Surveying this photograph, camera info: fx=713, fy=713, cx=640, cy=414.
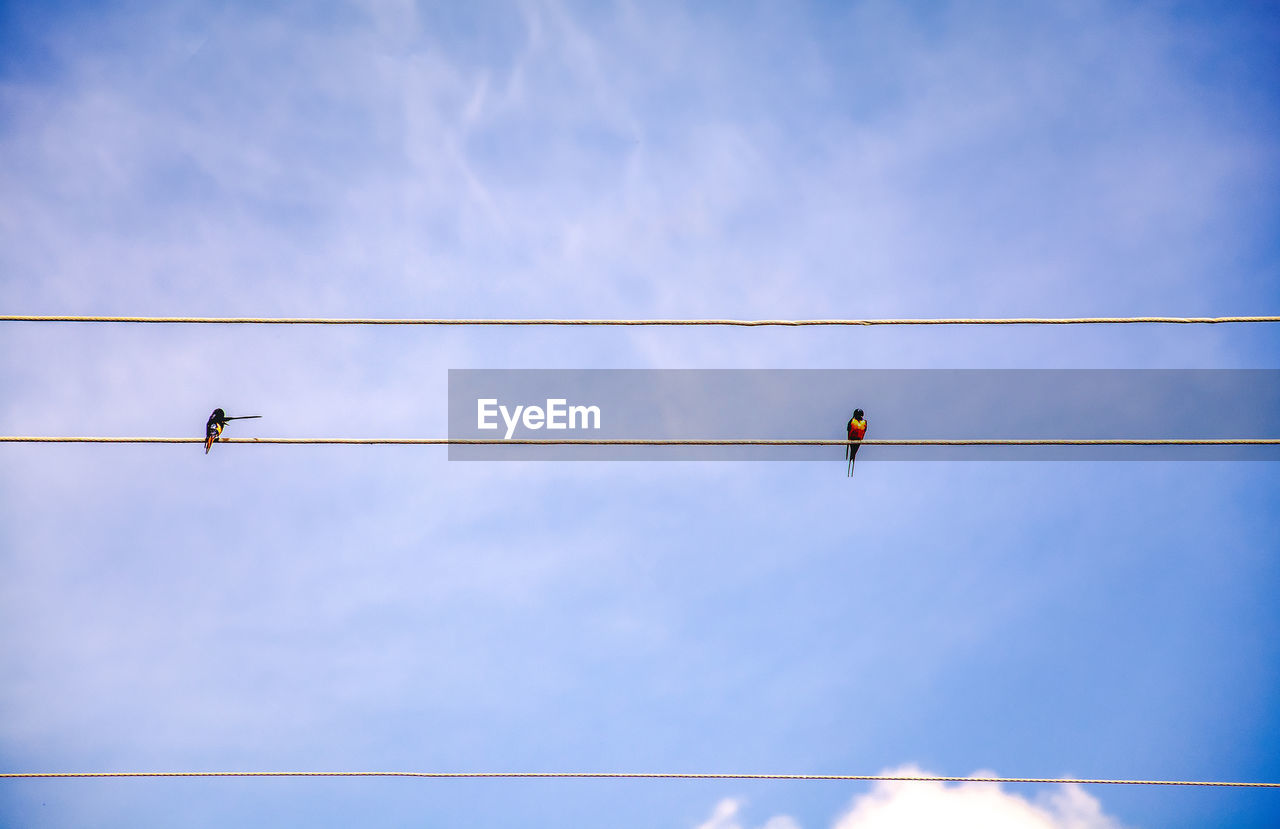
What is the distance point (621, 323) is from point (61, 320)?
504cm

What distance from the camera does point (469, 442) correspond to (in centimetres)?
658

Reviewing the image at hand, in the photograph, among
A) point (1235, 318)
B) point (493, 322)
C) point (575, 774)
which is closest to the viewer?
point (1235, 318)

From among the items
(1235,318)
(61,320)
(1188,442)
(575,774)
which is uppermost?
(61,320)

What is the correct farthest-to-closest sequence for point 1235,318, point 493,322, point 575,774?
point 575,774 → point 493,322 → point 1235,318

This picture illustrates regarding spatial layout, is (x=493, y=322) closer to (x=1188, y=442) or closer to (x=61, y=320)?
(x=61, y=320)

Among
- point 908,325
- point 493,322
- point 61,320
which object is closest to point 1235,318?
point 908,325

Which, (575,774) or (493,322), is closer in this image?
(493,322)

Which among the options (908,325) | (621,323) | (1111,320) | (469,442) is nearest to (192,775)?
(469,442)

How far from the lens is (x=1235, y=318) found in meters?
5.96

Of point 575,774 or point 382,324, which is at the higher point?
point 382,324

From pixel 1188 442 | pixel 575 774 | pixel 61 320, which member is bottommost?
pixel 575 774

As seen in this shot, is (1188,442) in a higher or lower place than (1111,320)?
lower

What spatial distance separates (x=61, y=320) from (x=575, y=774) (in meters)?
6.34

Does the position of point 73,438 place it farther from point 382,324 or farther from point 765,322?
point 765,322
